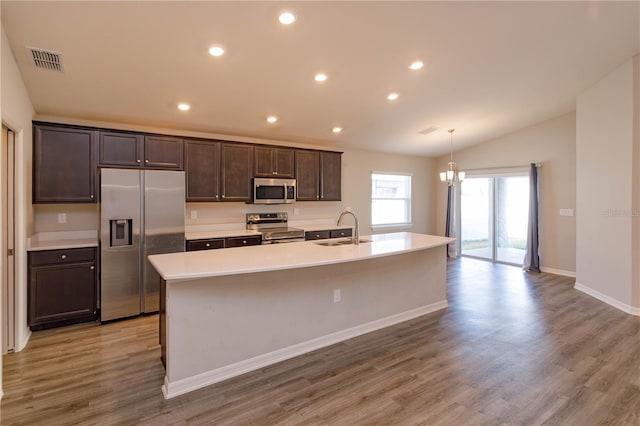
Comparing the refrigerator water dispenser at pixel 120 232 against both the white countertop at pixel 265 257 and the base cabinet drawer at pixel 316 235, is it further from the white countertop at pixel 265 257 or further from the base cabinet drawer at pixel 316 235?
the base cabinet drawer at pixel 316 235

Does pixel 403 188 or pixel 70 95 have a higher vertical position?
pixel 70 95

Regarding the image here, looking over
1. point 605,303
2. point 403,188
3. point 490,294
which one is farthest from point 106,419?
point 403,188

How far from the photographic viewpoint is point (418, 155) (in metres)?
7.77

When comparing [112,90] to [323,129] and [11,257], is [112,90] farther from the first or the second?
[323,129]

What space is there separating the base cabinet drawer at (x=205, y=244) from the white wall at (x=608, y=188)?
16.9ft

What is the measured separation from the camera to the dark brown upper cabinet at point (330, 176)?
575cm

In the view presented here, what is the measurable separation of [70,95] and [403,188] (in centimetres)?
634

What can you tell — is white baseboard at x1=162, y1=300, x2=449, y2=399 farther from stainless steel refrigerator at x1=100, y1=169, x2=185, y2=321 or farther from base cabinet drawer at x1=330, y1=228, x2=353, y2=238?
base cabinet drawer at x1=330, y1=228, x2=353, y2=238

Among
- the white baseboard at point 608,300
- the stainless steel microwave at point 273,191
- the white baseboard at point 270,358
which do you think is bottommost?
the white baseboard at point 270,358

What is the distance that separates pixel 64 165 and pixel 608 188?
668cm

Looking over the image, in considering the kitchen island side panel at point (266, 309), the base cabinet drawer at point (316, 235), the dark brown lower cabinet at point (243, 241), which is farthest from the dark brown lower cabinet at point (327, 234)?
the kitchen island side panel at point (266, 309)

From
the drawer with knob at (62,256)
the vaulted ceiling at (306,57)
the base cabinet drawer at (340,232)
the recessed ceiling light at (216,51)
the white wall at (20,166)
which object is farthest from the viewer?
the base cabinet drawer at (340,232)

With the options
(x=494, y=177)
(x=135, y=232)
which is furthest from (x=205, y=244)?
(x=494, y=177)

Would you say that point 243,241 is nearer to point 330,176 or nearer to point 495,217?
point 330,176
